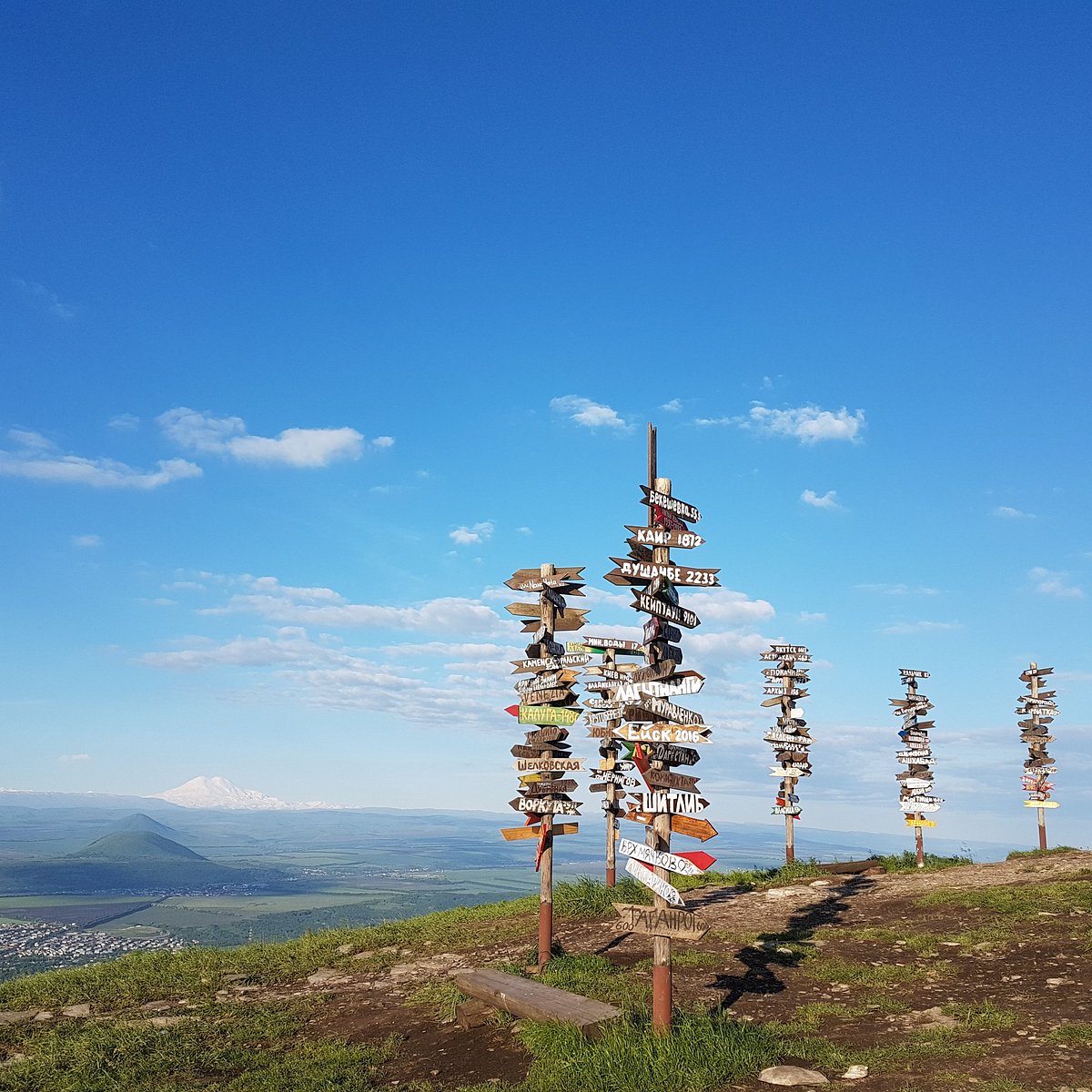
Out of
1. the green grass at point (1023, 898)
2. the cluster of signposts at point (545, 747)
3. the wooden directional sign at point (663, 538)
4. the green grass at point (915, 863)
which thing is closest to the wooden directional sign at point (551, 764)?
the cluster of signposts at point (545, 747)

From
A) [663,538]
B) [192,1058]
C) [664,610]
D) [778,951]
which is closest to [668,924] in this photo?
[664,610]

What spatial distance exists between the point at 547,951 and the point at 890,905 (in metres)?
9.92

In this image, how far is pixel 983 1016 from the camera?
1099cm

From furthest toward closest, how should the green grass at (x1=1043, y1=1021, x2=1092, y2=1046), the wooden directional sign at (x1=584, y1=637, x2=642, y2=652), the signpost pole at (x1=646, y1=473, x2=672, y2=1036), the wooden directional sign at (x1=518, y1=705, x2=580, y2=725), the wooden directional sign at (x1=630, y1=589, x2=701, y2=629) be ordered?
1. the wooden directional sign at (x1=584, y1=637, x2=642, y2=652)
2. the wooden directional sign at (x1=518, y1=705, x2=580, y2=725)
3. the wooden directional sign at (x1=630, y1=589, x2=701, y2=629)
4. the signpost pole at (x1=646, y1=473, x2=672, y2=1036)
5. the green grass at (x1=1043, y1=1021, x2=1092, y2=1046)

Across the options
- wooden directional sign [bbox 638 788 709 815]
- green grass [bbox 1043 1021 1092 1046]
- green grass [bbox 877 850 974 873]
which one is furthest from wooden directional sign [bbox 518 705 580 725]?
green grass [bbox 877 850 974 873]

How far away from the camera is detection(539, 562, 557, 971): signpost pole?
14727 mm

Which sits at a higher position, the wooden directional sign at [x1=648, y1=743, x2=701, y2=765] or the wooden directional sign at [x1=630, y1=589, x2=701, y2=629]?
the wooden directional sign at [x1=630, y1=589, x2=701, y2=629]

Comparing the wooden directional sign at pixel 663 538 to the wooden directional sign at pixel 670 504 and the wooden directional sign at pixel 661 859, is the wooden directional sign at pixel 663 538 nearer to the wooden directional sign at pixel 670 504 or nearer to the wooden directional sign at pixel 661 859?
the wooden directional sign at pixel 670 504

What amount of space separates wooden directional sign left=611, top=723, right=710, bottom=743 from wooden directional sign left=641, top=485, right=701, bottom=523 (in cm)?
313

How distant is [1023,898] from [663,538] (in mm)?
14637

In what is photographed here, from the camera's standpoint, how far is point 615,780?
77.4ft

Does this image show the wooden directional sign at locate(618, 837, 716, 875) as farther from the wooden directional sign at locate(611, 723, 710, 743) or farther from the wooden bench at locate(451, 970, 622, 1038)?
the wooden bench at locate(451, 970, 622, 1038)

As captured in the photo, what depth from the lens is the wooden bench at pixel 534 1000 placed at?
10.5 m

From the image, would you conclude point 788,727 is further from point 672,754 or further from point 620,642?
point 672,754
